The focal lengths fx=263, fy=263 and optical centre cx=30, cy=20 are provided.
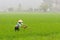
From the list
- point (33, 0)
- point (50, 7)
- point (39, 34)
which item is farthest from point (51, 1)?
point (39, 34)

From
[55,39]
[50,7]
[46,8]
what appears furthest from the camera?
[50,7]

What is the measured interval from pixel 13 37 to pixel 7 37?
0.22 metres

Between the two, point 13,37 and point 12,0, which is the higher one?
point 13,37

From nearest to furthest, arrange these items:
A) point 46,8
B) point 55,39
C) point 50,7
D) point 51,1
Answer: point 55,39 < point 46,8 < point 50,7 < point 51,1

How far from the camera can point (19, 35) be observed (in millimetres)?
9820

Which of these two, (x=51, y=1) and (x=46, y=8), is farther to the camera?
(x=51, y=1)

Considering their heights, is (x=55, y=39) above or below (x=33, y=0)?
above

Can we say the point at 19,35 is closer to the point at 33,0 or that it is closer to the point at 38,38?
the point at 38,38

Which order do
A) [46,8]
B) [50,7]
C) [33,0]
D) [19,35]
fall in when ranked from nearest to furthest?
[19,35] < [46,8] < [50,7] < [33,0]

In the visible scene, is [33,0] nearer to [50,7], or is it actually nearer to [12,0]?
[12,0]

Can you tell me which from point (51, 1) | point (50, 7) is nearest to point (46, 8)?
point (50, 7)

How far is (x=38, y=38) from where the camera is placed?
9.16 meters

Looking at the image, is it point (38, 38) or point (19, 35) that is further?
point (19, 35)

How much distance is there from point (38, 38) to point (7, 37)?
3.63 ft
